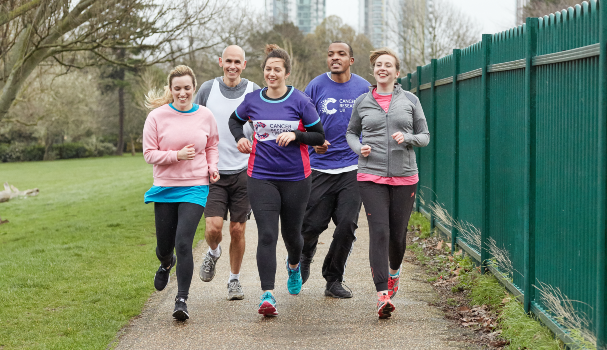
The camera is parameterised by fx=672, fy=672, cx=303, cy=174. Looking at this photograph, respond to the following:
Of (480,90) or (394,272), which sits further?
(480,90)

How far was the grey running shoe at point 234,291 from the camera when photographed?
5.65 m

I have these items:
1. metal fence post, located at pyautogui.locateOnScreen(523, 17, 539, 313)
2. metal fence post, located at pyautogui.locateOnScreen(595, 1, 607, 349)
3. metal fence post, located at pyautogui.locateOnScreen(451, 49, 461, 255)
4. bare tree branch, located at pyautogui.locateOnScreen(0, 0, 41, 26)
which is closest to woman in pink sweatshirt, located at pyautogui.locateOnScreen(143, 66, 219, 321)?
metal fence post, located at pyautogui.locateOnScreen(523, 17, 539, 313)

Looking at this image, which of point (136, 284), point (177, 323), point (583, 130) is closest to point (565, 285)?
point (583, 130)

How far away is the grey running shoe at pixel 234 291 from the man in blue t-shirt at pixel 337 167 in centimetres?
74

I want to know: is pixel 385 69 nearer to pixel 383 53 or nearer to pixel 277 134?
pixel 383 53

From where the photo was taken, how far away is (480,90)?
6133mm

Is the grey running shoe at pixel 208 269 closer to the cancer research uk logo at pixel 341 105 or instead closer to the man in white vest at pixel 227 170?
the man in white vest at pixel 227 170

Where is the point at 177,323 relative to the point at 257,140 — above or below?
below

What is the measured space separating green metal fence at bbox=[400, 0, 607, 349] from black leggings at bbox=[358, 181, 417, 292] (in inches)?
32.8

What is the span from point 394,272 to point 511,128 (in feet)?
4.66

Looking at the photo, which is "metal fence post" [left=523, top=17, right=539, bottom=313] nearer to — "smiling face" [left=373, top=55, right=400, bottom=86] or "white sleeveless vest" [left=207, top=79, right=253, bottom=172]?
"smiling face" [left=373, top=55, right=400, bottom=86]

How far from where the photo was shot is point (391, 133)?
498 cm

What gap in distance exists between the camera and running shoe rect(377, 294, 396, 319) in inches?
187

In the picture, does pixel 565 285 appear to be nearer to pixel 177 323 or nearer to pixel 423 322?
pixel 423 322
